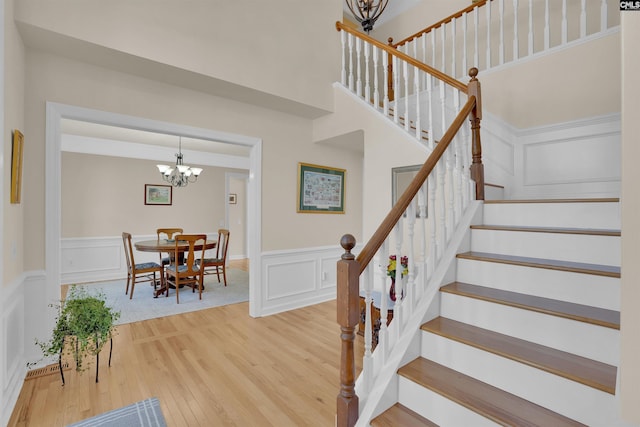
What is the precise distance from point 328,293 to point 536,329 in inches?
122

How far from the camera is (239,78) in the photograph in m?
3.05

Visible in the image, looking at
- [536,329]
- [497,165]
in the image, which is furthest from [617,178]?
[536,329]

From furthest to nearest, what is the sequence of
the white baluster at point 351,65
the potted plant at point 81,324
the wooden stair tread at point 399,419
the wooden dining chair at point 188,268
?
the wooden dining chair at point 188,268
the white baluster at point 351,65
the potted plant at point 81,324
the wooden stair tread at point 399,419

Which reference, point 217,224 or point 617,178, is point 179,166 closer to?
point 217,224

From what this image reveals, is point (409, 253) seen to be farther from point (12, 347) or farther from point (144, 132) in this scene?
point (144, 132)

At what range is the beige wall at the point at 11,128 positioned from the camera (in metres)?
1.84

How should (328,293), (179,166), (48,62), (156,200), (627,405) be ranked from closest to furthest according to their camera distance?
1. (627,405)
2. (48,62)
3. (328,293)
4. (179,166)
5. (156,200)

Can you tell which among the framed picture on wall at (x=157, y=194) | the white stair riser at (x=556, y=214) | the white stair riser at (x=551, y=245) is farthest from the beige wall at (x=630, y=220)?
the framed picture on wall at (x=157, y=194)

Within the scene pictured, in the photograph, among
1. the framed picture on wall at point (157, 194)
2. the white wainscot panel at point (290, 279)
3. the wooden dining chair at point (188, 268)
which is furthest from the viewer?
the framed picture on wall at point (157, 194)

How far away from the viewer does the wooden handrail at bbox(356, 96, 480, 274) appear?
4.84 feet

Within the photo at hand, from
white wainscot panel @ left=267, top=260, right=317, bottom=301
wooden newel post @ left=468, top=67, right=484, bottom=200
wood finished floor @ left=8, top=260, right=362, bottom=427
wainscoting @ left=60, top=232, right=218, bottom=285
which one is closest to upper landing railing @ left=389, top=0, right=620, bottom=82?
wooden newel post @ left=468, top=67, right=484, bottom=200

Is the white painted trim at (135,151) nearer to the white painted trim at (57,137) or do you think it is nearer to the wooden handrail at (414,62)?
the white painted trim at (57,137)

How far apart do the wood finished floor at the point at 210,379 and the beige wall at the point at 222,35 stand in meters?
2.52

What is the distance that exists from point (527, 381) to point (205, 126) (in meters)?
3.31
